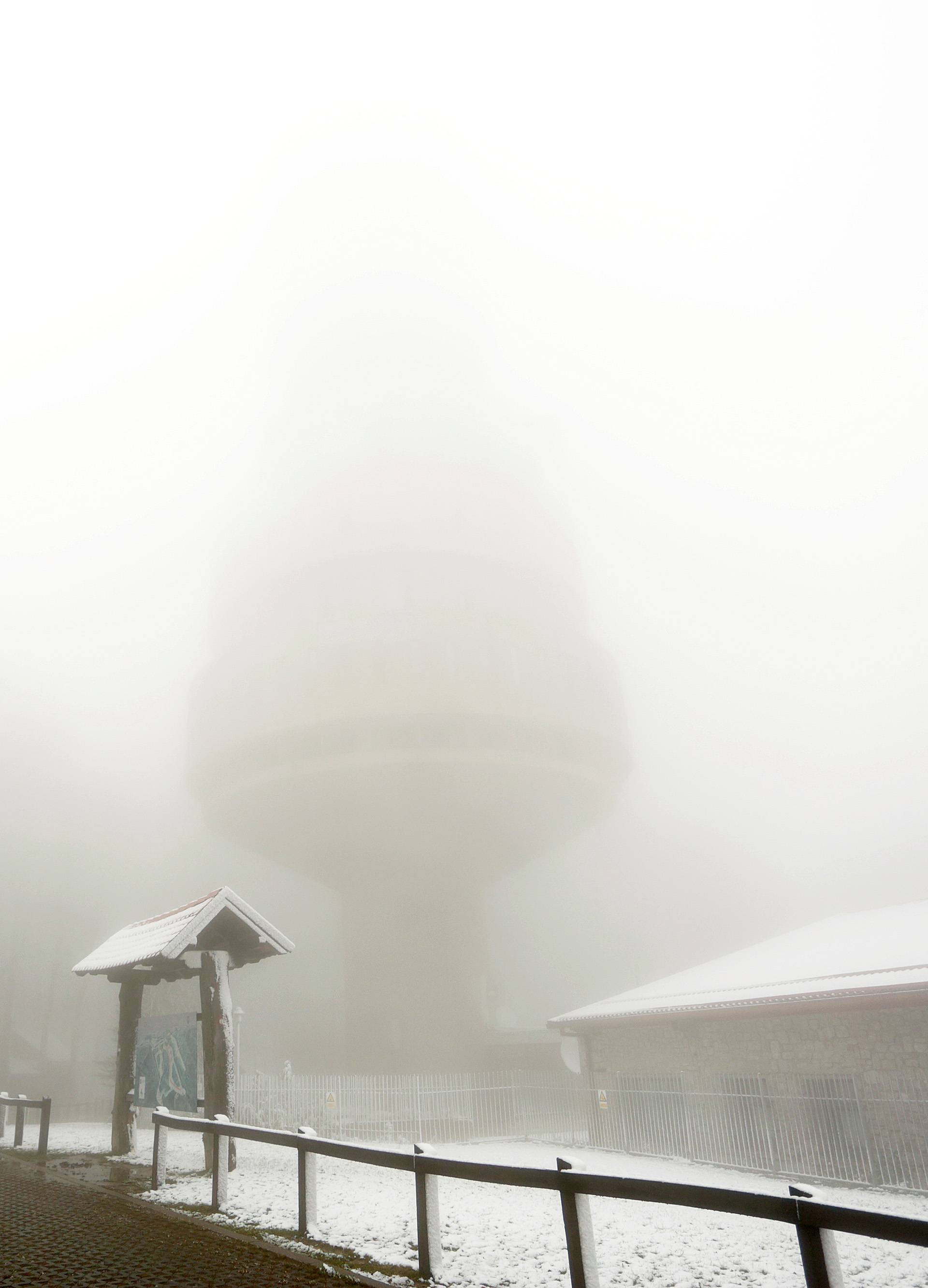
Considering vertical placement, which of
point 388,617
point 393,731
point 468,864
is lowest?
point 468,864

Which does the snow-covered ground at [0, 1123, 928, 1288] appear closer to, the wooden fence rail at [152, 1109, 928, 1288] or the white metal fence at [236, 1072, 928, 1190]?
the wooden fence rail at [152, 1109, 928, 1288]

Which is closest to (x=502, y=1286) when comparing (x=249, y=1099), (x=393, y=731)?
(x=249, y=1099)

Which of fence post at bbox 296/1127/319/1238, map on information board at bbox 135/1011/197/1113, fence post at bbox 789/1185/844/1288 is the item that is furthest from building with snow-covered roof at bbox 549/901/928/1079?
fence post at bbox 789/1185/844/1288

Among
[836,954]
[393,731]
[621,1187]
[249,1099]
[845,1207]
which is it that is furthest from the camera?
[393,731]

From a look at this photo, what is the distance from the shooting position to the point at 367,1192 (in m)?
9.77

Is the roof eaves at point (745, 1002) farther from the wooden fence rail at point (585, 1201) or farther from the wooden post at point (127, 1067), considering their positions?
the wooden fence rail at point (585, 1201)

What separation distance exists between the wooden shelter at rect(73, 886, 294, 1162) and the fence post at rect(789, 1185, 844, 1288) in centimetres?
977

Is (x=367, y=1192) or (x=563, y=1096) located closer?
(x=367, y=1192)

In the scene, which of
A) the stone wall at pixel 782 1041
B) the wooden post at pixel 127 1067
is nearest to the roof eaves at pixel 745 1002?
the stone wall at pixel 782 1041

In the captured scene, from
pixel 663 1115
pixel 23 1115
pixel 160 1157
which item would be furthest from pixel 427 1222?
pixel 663 1115

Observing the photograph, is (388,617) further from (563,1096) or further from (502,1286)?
(502,1286)

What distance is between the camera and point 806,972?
18875 mm

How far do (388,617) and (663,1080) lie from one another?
26337 millimetres

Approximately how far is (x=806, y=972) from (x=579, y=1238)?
1615cm
